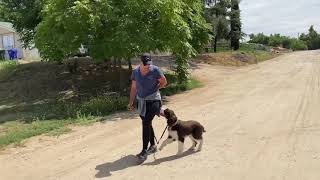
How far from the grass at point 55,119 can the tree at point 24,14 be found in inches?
226

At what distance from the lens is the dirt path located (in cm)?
795

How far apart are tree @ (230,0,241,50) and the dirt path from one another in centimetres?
2549

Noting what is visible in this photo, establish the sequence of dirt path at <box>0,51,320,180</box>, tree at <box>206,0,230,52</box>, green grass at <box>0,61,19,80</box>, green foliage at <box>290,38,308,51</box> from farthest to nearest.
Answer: green foliage at <box>290,38,308,51</box> → tree at <box>206,0,230,52</box> → green grass at <box>0,61,19,80</box> → dirt path at <box>0,51,320,180</box>

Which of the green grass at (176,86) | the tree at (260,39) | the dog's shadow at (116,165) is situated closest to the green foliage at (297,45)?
the tree at (260,39)

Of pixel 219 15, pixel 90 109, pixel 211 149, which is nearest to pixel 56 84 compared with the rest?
pixel 90 109

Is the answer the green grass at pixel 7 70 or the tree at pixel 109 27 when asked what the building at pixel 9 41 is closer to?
the green grass at pixel 7 70

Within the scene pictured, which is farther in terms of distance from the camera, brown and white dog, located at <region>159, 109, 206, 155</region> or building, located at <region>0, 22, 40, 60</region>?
building, located at <region>0, 22, 40, 60</region>

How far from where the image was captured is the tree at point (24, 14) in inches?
893

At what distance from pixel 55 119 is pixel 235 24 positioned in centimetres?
2899

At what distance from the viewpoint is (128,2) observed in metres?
16.1

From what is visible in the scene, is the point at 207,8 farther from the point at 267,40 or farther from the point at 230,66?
the point at 267,40

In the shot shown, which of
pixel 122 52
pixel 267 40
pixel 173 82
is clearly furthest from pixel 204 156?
pixel 267 40

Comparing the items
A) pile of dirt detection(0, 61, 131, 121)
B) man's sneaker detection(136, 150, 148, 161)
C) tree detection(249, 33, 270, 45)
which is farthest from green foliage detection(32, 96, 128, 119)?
tree detection(249, 33, 270, 45)

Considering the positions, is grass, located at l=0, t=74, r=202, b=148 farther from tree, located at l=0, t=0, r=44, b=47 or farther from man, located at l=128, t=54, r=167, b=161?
tree, located at l=0, t=0, r=44, b=47
